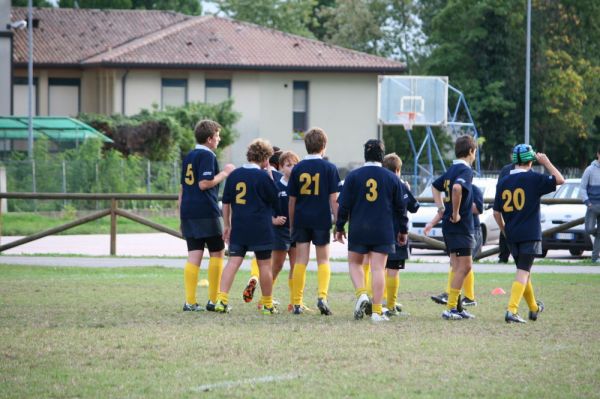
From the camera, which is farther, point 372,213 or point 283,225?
point 283,225

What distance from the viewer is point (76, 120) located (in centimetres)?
4728

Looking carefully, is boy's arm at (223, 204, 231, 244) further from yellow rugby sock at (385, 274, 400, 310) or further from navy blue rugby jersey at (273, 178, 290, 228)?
yellow rugby sock at (385, 274, 400, 310)

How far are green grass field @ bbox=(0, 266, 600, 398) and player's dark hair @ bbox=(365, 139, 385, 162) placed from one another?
1.64m

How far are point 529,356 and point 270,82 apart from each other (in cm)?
4601

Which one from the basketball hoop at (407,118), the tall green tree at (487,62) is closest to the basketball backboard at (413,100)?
the basketball hoop at (407,118)

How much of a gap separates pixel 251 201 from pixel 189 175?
777 mm

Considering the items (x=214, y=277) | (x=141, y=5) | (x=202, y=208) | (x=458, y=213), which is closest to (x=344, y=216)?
(x=458, y=213)

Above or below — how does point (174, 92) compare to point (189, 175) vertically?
above

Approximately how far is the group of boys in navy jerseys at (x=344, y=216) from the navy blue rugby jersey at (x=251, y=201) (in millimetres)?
10

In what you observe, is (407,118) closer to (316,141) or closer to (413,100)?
(413,100)

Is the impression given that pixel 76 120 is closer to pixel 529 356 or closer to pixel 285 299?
pixel 285 299

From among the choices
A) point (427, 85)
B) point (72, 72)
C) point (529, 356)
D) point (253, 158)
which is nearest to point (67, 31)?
point (72, 72)

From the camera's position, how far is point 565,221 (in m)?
27.1

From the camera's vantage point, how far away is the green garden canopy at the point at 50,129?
1801 inches
